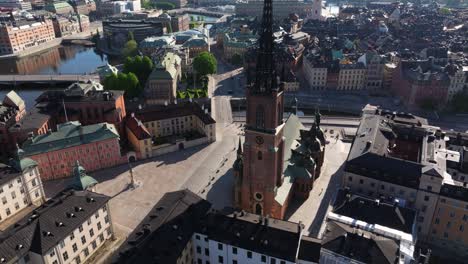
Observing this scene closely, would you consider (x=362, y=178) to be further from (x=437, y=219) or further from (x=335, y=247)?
(x=335, y=247)

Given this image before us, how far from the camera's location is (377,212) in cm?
7694

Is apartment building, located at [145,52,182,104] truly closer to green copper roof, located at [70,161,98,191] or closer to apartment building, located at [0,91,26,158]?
apartment building, located at [0,91,26,158]

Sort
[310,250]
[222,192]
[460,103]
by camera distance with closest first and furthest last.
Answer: [310,250], [222,192], [460,103]

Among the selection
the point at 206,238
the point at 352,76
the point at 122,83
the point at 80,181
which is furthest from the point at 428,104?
the point at 80,181

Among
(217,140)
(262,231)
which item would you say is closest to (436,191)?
(262,231)

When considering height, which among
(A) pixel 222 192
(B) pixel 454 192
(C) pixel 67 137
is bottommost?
(A) pixel 222 192

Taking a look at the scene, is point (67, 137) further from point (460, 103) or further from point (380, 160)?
point (460, 103)

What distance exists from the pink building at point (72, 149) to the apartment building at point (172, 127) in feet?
33.0

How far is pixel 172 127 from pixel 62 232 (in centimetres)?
6952

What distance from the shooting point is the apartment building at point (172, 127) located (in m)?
122

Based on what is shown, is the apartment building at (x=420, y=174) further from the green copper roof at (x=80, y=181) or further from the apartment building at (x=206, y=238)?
the green copper roof at (x=80, y=181)

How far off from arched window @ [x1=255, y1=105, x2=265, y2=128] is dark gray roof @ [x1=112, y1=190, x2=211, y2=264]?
2045 centimetres

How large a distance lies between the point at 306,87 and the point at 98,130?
119 meters

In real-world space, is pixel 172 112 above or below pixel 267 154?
below
